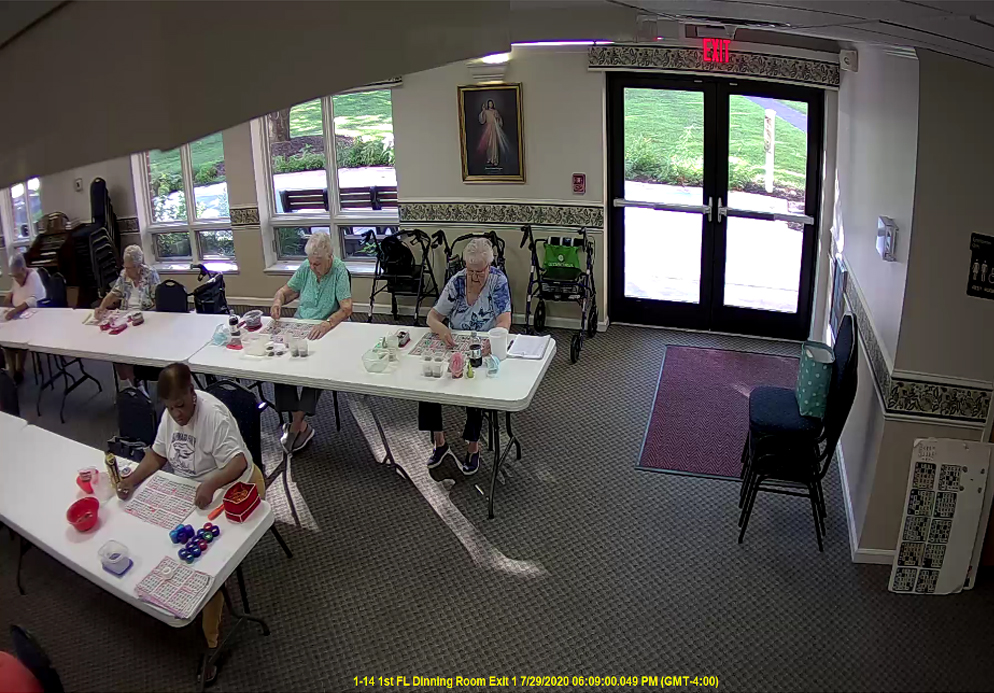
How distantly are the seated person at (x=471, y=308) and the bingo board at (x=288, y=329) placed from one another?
94cm

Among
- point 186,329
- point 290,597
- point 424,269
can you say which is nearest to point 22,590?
point 290,597

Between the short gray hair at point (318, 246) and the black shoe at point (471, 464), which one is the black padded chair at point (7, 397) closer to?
the short gray hair at point (318, 246)

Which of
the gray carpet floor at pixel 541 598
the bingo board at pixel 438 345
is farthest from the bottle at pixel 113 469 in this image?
the bingo board at pixel 438 345

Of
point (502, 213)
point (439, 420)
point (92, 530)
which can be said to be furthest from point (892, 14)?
point (502, 213)

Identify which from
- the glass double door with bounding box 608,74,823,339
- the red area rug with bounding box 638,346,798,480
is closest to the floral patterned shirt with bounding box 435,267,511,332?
the red area rug with bounding box 638,346,798,480

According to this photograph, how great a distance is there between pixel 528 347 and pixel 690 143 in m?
3.31

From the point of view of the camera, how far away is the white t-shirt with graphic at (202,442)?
13.7 feet

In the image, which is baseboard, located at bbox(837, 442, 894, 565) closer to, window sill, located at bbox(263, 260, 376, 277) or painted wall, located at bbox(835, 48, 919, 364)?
painted wall, located at bbox(835, 48, 919, 364)

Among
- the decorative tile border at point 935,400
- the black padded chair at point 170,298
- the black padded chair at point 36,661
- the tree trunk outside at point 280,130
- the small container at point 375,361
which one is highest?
the tree trunk outside at point 280,130

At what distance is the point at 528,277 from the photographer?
8508mm

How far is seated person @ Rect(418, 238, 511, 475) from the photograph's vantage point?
5566 mm

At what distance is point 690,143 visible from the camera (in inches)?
305

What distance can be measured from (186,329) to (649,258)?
4.36 meters

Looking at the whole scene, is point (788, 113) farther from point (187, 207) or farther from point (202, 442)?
point (187, 207)
